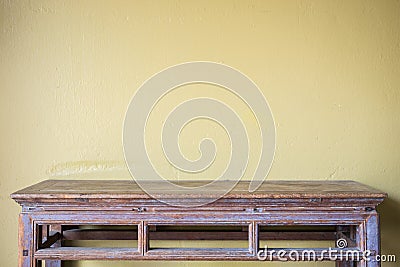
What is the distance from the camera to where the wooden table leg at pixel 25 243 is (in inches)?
66.3

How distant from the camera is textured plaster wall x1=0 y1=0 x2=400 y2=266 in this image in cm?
216

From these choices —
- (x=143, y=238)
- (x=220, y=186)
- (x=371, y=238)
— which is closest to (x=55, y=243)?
(x=143, y=238)

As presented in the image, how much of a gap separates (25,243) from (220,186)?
79cm

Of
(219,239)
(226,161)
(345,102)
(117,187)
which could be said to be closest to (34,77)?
(117,187)

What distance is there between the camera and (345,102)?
216 centimetres

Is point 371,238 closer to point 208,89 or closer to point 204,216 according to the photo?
point 204,216

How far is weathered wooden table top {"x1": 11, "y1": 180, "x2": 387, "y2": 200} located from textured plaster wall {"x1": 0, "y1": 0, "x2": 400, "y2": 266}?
0.14m

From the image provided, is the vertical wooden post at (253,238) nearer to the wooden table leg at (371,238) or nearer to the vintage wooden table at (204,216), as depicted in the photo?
the vintage wooden table at (204,216)

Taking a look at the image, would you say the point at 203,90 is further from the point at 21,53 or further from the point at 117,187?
the point at 21,53

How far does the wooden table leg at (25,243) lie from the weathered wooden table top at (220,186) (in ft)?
0.33

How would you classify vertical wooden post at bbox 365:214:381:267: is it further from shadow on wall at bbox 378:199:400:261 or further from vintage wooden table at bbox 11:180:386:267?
shadow on wall at bbox 378:199:400:261

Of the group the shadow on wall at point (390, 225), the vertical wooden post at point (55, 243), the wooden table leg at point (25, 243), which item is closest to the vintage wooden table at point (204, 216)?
the wooden table leg at point (25, 243)

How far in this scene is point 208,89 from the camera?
7.15ft

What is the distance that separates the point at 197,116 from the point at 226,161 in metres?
0.25
